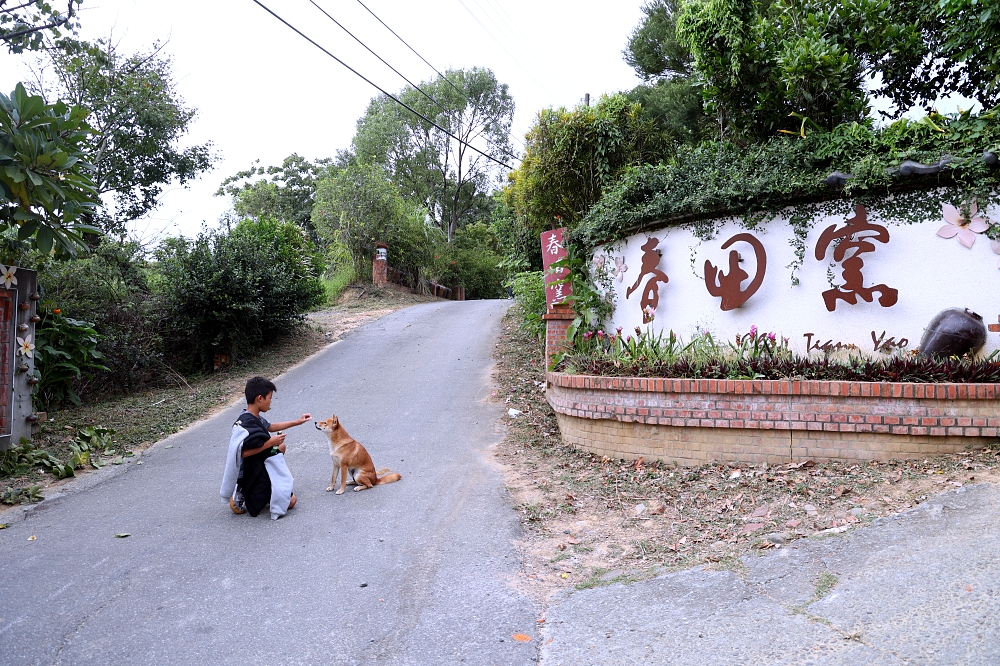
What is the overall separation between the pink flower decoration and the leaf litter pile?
196 cm

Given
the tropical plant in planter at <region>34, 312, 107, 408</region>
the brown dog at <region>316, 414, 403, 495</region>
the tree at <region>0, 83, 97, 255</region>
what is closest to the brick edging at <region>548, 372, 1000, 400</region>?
the brown dog at <region>316, 414, 403, 495</region>

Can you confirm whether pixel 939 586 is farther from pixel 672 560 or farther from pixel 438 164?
pixel 438 164

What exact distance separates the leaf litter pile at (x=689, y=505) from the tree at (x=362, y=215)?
53.1 ft

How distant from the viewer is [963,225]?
6055 mm

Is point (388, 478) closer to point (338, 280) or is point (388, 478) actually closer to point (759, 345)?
point (759, 345)

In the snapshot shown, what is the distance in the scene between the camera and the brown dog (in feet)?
19.1

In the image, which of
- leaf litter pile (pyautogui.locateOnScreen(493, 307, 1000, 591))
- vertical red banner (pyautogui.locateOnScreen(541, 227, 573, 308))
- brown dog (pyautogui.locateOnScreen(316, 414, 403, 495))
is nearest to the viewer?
leaf litter pile (pyautogui.locateOnScreen(493, 307, 1000, 591))

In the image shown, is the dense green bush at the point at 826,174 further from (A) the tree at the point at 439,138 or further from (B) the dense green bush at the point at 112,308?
(A) the tree at the point at 439,138

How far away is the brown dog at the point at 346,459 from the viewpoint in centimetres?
581

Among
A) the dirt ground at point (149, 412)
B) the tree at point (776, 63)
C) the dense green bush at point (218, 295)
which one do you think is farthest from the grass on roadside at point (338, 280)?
the tree at point (776, 63)

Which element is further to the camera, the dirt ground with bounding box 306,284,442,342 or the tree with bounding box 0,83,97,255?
the dirt ground with bounding box 306,284,442,342

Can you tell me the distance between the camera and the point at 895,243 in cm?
629

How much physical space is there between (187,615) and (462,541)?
1856 millimetres

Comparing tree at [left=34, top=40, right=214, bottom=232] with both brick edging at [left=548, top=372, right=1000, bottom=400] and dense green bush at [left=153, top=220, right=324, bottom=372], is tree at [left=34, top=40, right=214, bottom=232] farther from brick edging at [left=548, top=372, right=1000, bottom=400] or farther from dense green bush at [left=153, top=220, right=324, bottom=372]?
brick edging at [left=548, top=372, right=1000, bottom=400]
